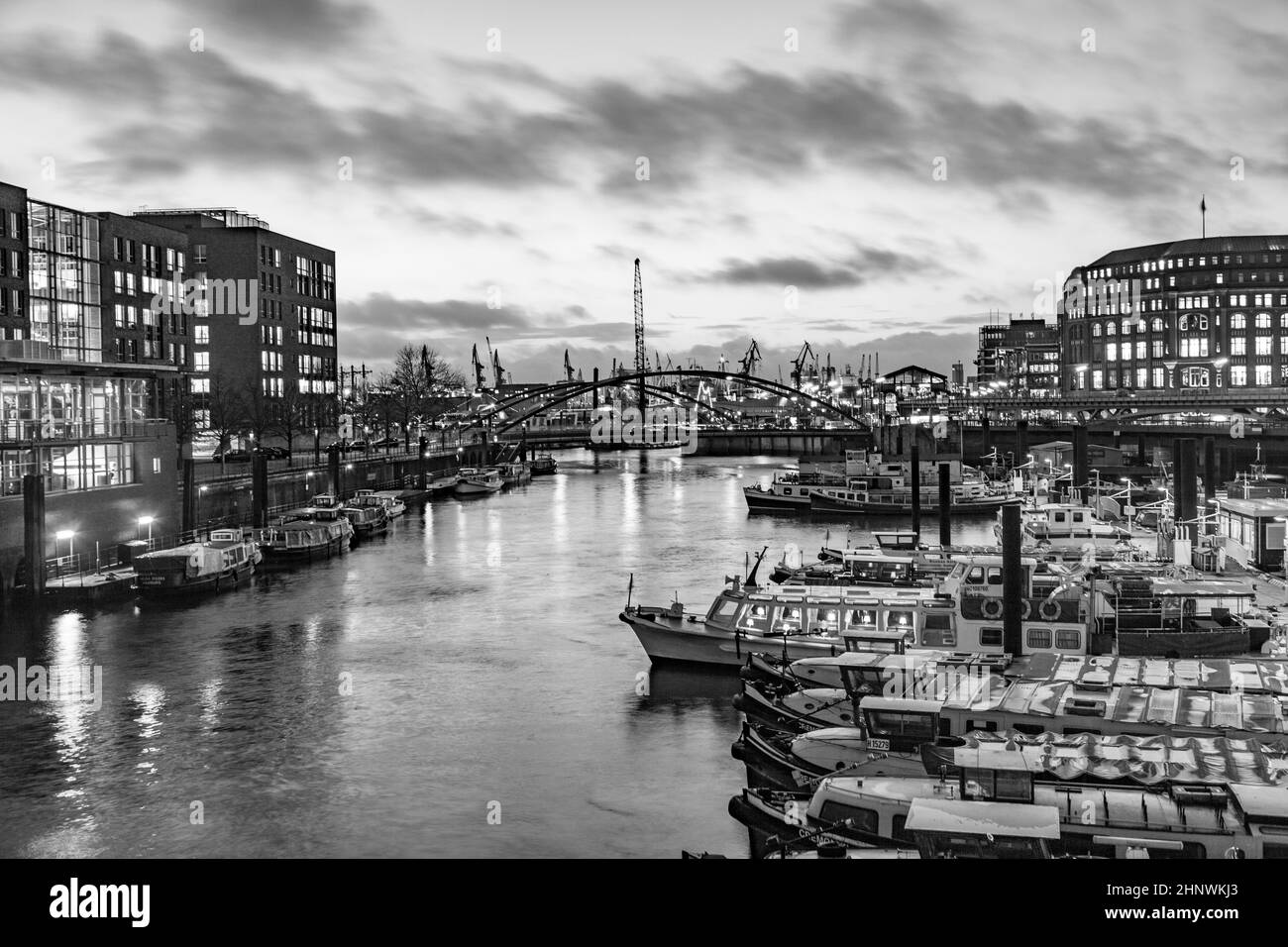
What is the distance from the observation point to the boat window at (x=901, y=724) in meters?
21.1

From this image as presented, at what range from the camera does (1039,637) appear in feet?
95.8

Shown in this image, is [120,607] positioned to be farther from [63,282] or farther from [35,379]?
[63,282]

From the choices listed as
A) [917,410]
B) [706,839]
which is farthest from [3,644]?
[917,410]

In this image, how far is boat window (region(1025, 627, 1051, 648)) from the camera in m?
29.1

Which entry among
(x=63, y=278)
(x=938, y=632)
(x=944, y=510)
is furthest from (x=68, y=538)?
(x=944, y=510)

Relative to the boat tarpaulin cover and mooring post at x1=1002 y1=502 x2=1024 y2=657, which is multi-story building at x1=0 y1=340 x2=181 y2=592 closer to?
mooring post at x1=1002 y1=502 x2=1024 y2=657

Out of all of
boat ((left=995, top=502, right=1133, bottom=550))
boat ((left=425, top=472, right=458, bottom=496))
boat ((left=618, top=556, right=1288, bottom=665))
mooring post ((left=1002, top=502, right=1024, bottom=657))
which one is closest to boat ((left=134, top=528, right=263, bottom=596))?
boat ((left=618, top=556, right=1288, bottom=665))

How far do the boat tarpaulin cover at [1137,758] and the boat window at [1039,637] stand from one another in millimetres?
9708

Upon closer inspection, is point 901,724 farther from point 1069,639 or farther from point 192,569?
point 192,569

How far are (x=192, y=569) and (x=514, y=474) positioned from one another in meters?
73.4

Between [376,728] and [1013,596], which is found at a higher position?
Result: [1013,596]
